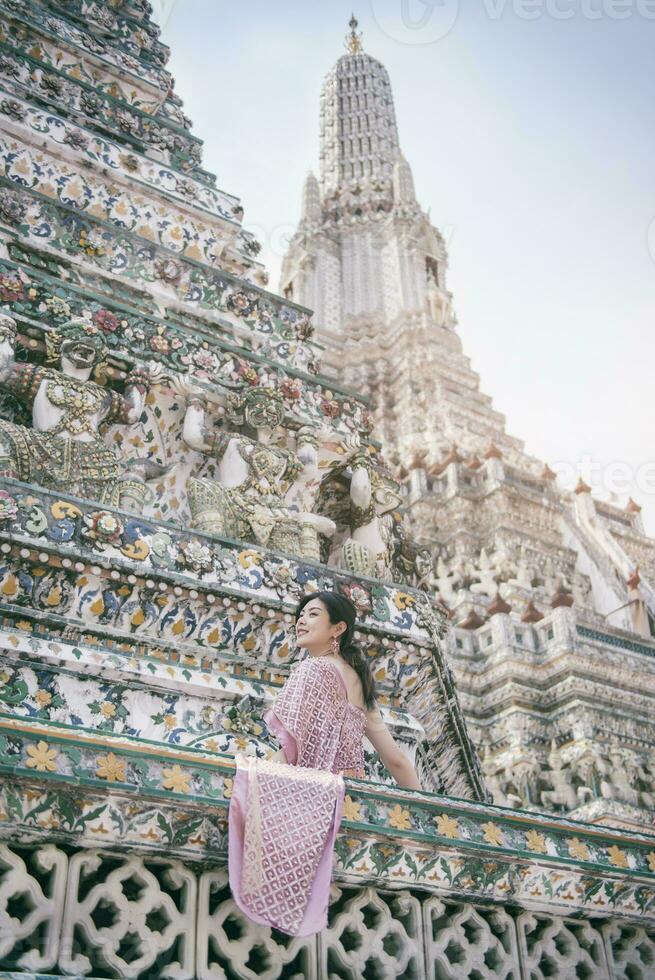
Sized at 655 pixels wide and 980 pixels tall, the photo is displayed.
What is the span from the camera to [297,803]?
3699 millimetres

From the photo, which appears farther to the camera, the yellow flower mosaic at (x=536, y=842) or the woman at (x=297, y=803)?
the yellow flower mosaic at (x=536, y=842)

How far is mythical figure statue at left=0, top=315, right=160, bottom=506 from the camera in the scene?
626 cm

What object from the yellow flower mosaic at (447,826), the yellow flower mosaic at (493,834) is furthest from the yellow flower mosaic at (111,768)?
the yellow flower mosaic at (493,834)

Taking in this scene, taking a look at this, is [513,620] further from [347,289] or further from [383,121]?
[383,121]

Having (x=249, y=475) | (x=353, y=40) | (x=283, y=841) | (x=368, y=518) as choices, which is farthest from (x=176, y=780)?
(x=353, y=40)

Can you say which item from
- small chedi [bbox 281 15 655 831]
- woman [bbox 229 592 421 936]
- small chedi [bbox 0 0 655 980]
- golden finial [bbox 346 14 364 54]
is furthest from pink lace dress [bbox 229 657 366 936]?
golden finial [bbox 346 14 364 54]

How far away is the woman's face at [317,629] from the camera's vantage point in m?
4.76

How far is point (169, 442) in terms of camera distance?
24.9ft

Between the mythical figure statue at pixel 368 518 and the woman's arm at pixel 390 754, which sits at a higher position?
the mythical figure statue at pixel 368 518

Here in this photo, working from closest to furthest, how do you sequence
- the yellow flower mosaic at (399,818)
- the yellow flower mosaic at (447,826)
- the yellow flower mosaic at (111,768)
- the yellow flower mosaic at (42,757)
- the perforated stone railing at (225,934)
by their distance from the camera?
the perforated stone railing at (225,934) → the yellow flower mosaic at (42,757) → the yellow flower mosaic at (111,768) → the yellow flower mosaic at (399,818) → the yellow flower mosaic at (447,826)

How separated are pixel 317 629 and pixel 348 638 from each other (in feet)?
0.55

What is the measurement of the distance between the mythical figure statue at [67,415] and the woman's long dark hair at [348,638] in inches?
80.8

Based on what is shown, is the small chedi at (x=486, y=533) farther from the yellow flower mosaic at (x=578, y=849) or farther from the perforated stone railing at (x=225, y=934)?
the perforated stone railing at (x=225, y=934)

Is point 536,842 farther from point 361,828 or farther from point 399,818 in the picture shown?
point 361,828
